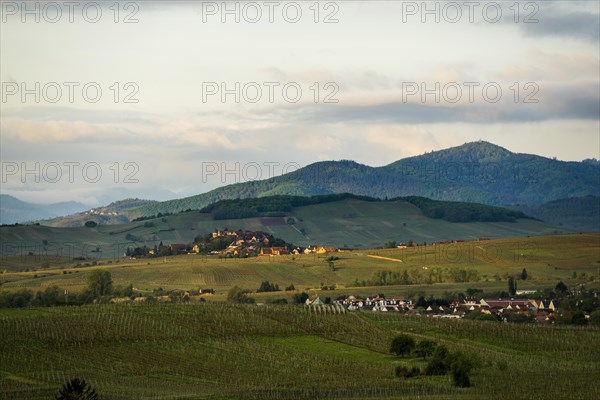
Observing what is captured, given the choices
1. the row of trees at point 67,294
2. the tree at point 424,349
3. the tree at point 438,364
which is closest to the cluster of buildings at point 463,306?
the row of trees at point 67,294

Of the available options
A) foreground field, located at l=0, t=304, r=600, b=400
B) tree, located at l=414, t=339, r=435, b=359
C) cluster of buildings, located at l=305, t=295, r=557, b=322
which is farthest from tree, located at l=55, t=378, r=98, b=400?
cluster of buildings, located at l=305, t=295, r=557, b=322

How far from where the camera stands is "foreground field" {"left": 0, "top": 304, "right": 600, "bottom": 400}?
67719 millimetres

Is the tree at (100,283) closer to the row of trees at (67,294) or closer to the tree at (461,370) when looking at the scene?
the row of trees at (67,294)

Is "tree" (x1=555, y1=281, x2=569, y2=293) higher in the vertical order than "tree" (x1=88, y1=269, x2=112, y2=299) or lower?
lower

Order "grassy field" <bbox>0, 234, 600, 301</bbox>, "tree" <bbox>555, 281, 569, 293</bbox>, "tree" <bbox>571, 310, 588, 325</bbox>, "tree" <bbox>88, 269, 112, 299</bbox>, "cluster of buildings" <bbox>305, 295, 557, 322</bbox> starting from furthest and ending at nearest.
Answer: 1. "grassy field" <bbox>0, 234, 600, 301</bbox>
2. "tree" <bbox>88, 269, 112, 299</bbox>
3. "tree" <bbox>555, 281, 569, 293</bbox>
4. "cluster of buildings" <bbox>305, 295, 557, 322</bbox>
5. "tree" <bbox>571, 310, 588, 325</bbox>

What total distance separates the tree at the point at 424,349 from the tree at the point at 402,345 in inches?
22.3

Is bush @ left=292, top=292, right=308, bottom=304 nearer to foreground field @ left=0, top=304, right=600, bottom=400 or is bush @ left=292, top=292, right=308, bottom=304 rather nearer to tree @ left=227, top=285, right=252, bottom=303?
tree @ left=227, top=285, right=252, bottom=303

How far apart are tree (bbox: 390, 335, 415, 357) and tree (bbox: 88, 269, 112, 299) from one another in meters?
75.0

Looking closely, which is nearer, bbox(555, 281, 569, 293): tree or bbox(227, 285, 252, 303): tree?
bbox(227, 285, 252, 303): tree

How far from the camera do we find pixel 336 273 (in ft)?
608

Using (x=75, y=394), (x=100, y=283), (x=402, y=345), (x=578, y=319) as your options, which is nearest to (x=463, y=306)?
(x=578, y=319)

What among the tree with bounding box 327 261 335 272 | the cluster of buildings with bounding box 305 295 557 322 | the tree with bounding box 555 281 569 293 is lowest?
the cluster of buildings with bounding box 305 295 557 322

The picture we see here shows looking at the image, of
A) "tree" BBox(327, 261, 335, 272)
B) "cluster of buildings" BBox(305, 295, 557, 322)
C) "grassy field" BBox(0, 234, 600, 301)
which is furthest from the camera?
"tree" BBox(327, 261, 335, 272)

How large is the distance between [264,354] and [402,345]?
36.4 ft
